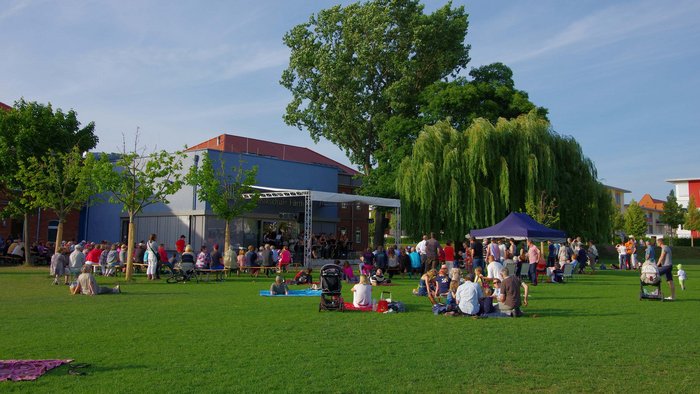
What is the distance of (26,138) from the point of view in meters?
29.6

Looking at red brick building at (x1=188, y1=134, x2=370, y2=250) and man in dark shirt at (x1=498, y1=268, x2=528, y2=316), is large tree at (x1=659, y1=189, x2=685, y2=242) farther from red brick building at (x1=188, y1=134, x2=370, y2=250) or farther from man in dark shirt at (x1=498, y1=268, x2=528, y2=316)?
man in dark shirt at (x1=498, y1=268, x2=528, y2=316)

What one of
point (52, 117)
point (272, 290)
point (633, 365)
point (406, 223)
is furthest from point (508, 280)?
point (52, 117)

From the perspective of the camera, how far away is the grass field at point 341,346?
21.3 ft

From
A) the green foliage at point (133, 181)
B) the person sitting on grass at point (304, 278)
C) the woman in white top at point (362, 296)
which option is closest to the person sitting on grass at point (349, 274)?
the person sitting on grass at point (304, 278)

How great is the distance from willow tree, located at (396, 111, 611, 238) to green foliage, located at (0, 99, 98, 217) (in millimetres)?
15745

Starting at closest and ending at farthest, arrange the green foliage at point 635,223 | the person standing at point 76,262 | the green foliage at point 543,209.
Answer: the person standing at point 76,262, the green foliage at point 543,209, the green foliage at point 635,223

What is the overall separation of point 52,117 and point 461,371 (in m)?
28.8

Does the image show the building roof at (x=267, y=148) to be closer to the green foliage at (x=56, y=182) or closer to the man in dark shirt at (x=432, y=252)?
the green foliage at (x=56, y=182)

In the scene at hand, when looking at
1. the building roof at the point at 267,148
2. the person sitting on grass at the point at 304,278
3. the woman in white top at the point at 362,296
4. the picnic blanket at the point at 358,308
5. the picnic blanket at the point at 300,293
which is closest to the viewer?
the picnic blanket at the point at 358,308

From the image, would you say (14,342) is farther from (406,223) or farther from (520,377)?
(406,223)

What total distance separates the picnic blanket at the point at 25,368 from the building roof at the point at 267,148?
1799 inches

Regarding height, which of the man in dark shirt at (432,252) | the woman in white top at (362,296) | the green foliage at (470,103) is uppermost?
the green foliage at (470,103)

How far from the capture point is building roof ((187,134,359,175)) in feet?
177

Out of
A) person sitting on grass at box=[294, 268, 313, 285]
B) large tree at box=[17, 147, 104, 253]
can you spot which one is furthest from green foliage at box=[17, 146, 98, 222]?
person sitting on grass at box=[294, 268, 313, 285]
